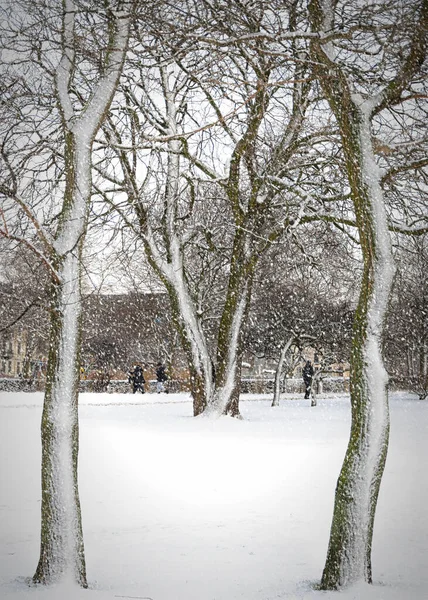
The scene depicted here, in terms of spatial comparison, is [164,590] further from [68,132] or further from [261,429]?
[261,429]

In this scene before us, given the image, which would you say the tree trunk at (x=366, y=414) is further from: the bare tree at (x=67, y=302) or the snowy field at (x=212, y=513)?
the bare tree at (x=67, y=302)

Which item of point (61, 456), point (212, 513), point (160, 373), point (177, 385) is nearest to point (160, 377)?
point (160, 373)

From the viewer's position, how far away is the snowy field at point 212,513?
216 inches

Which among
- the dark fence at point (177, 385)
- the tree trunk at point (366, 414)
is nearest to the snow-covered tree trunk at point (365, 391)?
the tree trunk at point (366, 414)

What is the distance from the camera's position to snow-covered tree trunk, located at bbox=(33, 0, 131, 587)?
525cm

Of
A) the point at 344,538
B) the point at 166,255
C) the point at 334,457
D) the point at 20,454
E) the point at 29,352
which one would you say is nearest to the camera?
the point at 344,538

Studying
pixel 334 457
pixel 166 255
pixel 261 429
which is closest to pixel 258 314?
pixel 166 255

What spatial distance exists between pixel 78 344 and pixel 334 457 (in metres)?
6.39

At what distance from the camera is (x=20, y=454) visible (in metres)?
11.2

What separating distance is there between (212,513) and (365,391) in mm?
3419

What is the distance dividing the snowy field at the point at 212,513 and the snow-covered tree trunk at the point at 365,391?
283 millimetres

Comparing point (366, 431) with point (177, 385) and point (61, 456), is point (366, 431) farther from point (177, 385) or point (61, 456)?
point (177, 385)

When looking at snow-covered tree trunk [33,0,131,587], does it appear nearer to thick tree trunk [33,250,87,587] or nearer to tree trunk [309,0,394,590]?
thick tree trunk [33,250,87,587]

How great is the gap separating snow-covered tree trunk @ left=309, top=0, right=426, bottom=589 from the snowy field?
0.28 metres
